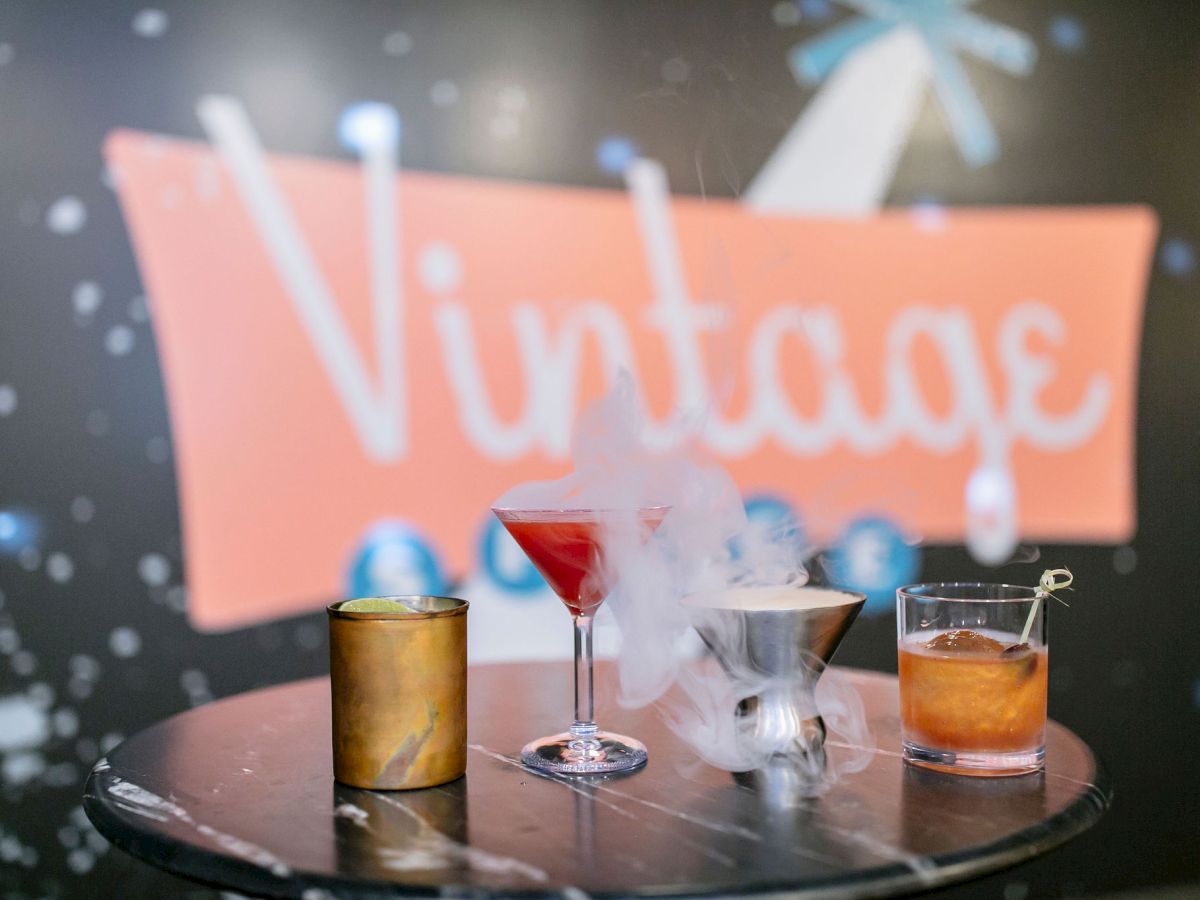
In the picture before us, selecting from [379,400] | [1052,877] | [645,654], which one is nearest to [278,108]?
[379,400]

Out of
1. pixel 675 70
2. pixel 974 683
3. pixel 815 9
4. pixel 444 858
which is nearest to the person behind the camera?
pixel 444 858

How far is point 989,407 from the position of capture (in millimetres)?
3082

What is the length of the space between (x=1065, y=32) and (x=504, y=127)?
1650 mm

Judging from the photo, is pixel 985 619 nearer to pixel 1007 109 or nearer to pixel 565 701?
pixel 565 701

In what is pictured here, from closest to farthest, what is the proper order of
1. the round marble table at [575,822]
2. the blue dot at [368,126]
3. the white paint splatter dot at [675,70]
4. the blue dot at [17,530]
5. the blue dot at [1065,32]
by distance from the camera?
the round marble table at [575,822]
the blue dot at [17,530]
the blue dot at [368,126]
the white paint splatter dot at [675,70]
the blue dot at [1065,32]

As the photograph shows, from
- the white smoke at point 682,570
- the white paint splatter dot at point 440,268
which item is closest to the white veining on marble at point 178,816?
the white smoke at point 682,570

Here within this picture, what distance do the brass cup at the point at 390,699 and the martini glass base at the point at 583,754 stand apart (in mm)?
111

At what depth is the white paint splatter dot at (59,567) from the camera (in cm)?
244

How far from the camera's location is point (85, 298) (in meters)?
2.44

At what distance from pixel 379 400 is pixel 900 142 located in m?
1.59

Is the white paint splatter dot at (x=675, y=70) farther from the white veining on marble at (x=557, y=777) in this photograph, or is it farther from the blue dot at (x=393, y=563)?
the white veining on marble at (x=557, y=777)

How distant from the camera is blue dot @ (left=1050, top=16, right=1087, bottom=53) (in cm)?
311

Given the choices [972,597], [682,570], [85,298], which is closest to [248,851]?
[682,570]

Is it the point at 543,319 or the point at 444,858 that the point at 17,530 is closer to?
the point at 543,319
